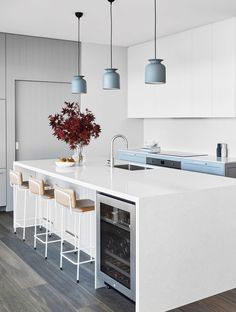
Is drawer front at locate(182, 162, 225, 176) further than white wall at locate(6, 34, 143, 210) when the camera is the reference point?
No

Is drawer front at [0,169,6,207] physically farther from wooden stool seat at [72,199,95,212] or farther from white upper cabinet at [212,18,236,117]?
white upper cabinet at [212,18,236,117]

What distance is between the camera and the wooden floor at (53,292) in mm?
3109

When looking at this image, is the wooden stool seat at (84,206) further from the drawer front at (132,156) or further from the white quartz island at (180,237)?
the drawer front at (132,156)

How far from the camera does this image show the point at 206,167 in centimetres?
534

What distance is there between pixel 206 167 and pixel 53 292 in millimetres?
2768

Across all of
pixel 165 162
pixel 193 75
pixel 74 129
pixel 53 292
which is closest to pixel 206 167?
pixel 165 162

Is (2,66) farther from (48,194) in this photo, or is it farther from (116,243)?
(116,243)

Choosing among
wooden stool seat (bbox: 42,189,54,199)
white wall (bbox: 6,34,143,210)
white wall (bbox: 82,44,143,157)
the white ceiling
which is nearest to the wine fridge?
wooden stool seat (bbox: 42,189,54,199)

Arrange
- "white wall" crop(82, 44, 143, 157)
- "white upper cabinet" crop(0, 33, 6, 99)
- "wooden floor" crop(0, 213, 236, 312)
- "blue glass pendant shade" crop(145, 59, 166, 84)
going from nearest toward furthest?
"wooden floor" crop(0, 213, 236, 312)
"blue glass pendant shade" crop(145, 59, 166, 84)
"white upper cabinet" crop(0, 33, 6, 99)
"white wall" crop(82, 44, 143, 157)

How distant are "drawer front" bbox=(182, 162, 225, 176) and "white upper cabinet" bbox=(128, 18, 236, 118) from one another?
0.74 meters

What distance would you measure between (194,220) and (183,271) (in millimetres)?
373

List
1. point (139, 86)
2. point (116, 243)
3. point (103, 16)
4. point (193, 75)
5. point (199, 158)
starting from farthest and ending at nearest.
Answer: point (139, 86) < point (193, 75) < point (199, 158) < point (103, 16) < point (116, 243)

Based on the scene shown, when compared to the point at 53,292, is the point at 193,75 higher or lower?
higher

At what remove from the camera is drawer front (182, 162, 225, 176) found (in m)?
5.13
